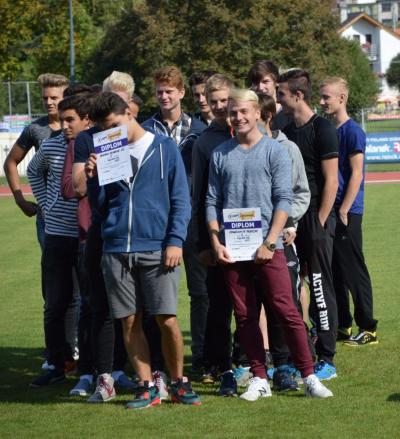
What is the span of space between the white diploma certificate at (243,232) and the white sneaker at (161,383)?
112 centimetres

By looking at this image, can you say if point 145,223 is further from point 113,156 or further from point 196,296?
point 196,296

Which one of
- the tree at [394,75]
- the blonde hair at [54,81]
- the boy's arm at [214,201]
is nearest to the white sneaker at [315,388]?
the boy's arm at [214,201]

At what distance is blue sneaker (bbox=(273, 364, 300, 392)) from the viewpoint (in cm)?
722

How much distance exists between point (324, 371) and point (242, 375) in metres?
0.59

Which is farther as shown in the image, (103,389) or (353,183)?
(353,183)

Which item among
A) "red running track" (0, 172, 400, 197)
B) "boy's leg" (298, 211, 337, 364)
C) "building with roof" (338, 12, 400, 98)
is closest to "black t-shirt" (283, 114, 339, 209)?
"boy's leg" (298, 211, 337, 364)

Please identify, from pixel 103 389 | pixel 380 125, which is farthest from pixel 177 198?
pixel 380 125

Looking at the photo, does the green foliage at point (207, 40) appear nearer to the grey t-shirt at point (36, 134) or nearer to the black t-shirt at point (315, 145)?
the grey t-shirt at point (36, 134)

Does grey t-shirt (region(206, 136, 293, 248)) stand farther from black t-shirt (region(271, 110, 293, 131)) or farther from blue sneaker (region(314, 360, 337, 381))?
black t-shirt (region(271, 110, 293, 131))

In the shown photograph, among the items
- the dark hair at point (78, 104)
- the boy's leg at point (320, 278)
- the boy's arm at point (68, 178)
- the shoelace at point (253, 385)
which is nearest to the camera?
the shoelace at point (253, 385)

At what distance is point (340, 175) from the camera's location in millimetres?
8680

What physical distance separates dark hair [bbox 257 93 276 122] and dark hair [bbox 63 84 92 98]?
1290 millimetres

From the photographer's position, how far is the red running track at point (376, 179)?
30.6 m

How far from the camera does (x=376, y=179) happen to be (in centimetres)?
3148
